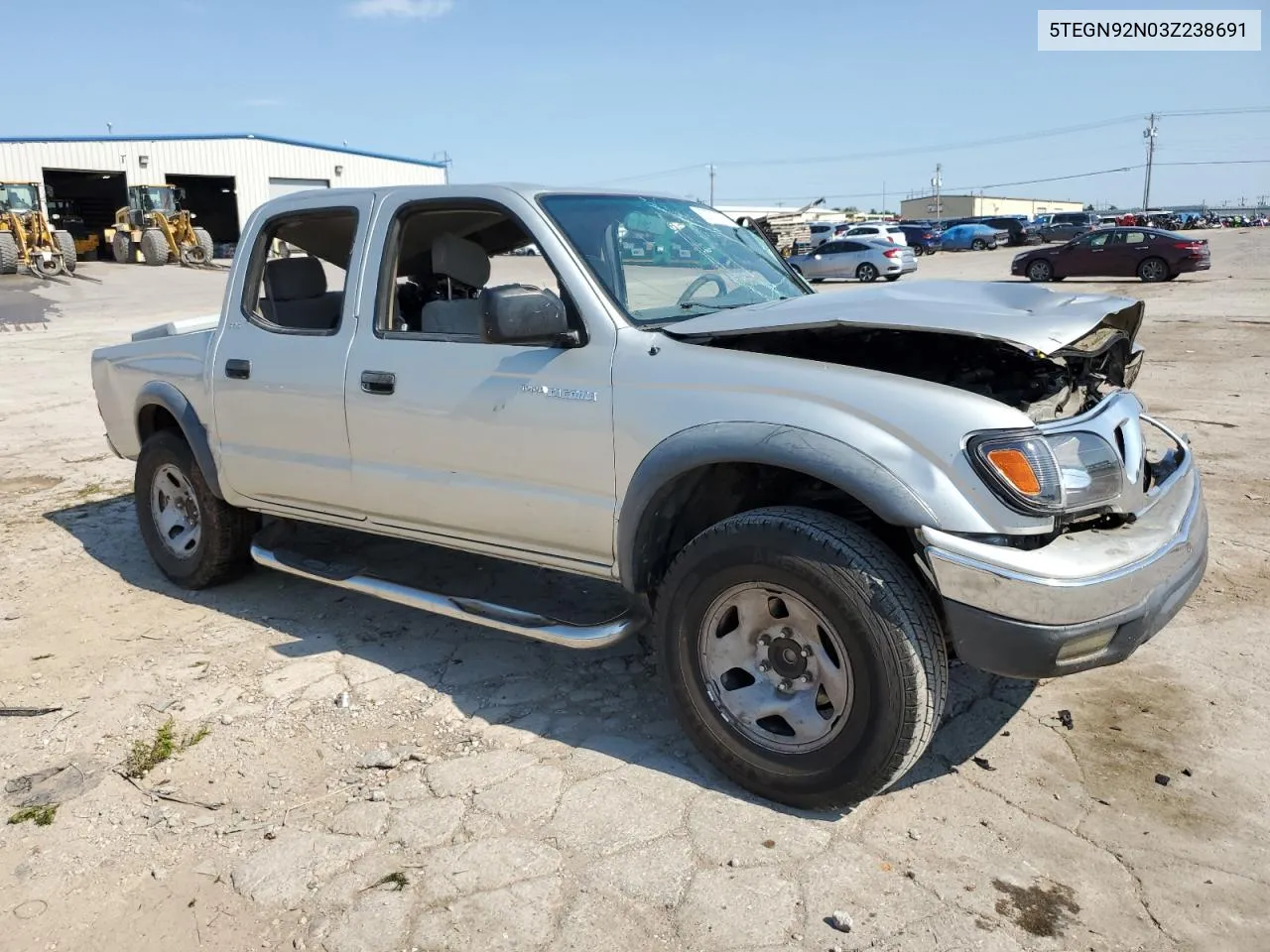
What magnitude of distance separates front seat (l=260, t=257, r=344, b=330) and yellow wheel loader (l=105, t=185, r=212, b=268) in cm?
3313

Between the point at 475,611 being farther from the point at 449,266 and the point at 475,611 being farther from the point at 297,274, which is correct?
the point at 297,274

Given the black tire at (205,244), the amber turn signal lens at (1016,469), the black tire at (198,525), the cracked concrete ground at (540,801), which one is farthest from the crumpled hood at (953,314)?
the black tire at (205,244)

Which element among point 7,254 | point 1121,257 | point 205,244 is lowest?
point 1121,257

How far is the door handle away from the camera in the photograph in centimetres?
406

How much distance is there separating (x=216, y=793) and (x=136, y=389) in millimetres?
2738

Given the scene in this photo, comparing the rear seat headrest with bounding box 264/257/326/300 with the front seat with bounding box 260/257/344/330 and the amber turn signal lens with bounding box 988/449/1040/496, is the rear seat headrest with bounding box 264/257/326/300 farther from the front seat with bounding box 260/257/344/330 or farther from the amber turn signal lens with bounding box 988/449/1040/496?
the amber turn signal lens with bounding box 988/449/1040/496

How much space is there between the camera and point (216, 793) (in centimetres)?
344

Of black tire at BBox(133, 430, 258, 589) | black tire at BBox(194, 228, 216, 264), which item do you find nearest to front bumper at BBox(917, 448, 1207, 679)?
black tire at BBox(133, 430, 258, 589)

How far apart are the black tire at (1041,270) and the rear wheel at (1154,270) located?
261cm

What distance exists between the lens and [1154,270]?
2717 centimetres

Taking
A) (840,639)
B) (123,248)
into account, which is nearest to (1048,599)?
(840,639)

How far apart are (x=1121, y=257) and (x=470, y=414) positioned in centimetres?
2848

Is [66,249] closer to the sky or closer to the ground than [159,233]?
closer to the ground

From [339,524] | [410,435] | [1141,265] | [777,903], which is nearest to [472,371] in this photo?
[410,435]
